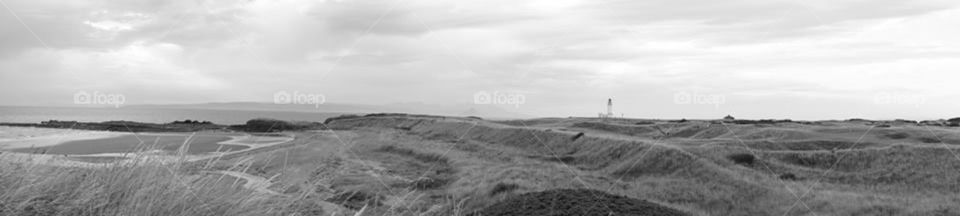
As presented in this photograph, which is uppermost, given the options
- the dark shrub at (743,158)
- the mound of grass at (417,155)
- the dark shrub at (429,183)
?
the dark shrub at (743,158)

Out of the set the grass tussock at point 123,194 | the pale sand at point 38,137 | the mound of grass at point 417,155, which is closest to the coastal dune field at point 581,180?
the grass tussock at point 123,194

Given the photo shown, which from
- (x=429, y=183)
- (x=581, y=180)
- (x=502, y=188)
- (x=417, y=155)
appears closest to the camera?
(x=502, y=188)

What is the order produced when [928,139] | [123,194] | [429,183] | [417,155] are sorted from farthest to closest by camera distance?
[417,155]
[928,139]
[429,183]
[123,194]

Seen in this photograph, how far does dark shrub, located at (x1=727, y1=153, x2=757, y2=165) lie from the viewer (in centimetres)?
2567

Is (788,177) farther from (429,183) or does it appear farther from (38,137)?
(38,137)

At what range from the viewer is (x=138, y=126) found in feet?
243

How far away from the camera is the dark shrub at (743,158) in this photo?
1010 inches

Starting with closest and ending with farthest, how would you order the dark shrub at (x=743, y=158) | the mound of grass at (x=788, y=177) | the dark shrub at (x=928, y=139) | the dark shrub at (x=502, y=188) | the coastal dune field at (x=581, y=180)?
the coastal dune field at (x=581, y=180) → the dark shrub at (x=502, y=188) → the mound of grass at (x=788, y=177) → the dark shrub at (x=743, y=158) → the dark shrub at (x=928, y=139)

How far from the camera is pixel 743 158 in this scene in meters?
26.0

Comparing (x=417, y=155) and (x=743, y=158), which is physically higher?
(x=743, y=158)

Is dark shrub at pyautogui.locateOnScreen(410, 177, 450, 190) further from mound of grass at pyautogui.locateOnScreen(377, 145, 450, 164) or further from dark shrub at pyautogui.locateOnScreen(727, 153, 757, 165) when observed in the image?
dark shrub at pyautogui.locateOnScreen(727, 153, 757, 165)

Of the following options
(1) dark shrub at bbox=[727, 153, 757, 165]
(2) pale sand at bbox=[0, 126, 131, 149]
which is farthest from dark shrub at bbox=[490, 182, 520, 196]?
(2) pale sand at bbox=[0, 126, 131, 149]

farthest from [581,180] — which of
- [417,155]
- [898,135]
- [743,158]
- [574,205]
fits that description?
[898,135]

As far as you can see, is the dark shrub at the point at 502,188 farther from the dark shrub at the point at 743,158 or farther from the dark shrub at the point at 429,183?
the dark shrub at the point at 743,158
